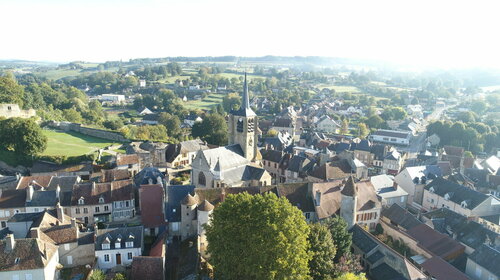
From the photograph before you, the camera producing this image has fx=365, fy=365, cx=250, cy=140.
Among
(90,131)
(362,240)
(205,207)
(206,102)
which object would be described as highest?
(205,207)

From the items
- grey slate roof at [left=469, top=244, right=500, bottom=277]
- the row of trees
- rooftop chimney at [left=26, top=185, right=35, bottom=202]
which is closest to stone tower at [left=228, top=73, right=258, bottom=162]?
the row of trees

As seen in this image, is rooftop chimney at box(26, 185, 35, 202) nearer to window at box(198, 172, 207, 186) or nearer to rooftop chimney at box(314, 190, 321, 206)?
window at box(198, 172, 207, 186)

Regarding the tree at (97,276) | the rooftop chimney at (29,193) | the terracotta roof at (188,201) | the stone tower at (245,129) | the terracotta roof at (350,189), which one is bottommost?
the tree at (97,276)

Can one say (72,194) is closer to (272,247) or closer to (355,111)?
(272,247)

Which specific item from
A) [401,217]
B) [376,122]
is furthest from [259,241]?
[376,122]

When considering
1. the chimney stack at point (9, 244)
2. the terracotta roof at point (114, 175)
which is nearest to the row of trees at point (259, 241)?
the chimney stack at point (9, 244)

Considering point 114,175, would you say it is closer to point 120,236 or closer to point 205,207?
point 120,236

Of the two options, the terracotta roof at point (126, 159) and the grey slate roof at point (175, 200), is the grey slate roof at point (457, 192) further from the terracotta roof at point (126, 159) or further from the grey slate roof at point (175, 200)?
the terracotta roof at point (126, 159)
